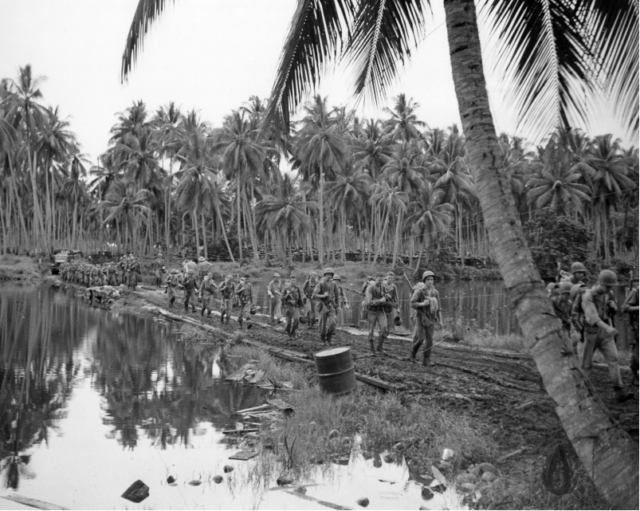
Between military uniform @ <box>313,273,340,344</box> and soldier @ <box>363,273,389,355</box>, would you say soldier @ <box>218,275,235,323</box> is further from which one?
soldier @ <box>363,273,389,355</box>

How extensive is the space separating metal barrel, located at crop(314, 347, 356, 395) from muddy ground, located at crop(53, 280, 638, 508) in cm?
98

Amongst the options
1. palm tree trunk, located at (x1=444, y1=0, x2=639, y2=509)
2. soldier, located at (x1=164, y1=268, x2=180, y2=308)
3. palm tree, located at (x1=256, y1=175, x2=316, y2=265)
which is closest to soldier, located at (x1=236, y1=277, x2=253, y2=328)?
soldier, located at (x1=164, y1=268, x2=180, y2=308)

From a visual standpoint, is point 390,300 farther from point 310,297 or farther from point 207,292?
point 207,292

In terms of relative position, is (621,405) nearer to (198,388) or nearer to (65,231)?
(198,388)

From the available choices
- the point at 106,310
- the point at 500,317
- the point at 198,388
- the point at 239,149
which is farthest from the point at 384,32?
the point at 239,149

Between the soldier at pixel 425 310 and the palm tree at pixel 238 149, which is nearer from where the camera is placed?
the soldier at pixel 425 310

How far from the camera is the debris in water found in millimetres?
6730

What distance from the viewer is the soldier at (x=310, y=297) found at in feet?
61.6

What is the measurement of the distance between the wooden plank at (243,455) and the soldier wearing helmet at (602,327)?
5.07m

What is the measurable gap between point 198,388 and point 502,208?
29.2 feet

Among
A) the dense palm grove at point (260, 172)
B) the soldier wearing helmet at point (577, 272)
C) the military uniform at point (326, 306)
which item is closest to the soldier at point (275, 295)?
the military uniform at point (326, 306)

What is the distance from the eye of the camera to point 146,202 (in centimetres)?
6122

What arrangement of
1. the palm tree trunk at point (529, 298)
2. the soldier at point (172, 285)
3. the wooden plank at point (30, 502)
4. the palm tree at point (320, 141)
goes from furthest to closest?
the palm tree at point (320, 141) < the soldier at point (172, 285) < the wooden plank at point (30, 502) < the palm tree trunk at point (529, 298)

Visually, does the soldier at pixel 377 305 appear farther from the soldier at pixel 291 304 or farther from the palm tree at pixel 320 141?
the palm tree at pixel 320 141
